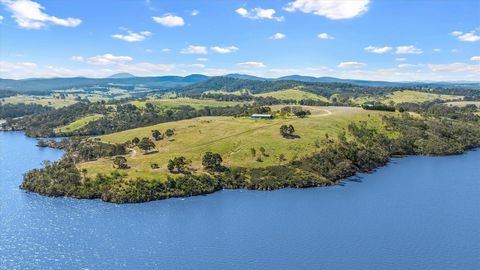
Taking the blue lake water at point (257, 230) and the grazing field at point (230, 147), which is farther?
the grazing field at point (230, 147)

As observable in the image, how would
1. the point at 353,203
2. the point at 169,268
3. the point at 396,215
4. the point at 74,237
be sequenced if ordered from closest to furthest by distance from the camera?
the point at 169,268, the point at 74,237, the point at 396,215, the point at 353,203

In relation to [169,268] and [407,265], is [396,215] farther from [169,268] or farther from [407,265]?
[169,268]

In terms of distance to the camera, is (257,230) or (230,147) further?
(230,147)

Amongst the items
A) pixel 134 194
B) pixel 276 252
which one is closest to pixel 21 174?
pixel 134 194

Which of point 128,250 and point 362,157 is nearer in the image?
point 128,250

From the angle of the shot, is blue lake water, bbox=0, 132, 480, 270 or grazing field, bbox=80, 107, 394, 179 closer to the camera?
blue lake water, bbox=0, 132, 480, 270

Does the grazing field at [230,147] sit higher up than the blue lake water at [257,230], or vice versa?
the grazing field at [230,147]

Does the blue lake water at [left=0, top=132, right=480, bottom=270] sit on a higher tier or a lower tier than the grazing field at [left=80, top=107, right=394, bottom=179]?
lower

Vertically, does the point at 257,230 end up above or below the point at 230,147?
below
